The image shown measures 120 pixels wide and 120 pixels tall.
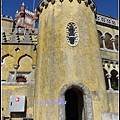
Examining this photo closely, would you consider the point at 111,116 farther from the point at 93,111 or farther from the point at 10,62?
the point at 10,62

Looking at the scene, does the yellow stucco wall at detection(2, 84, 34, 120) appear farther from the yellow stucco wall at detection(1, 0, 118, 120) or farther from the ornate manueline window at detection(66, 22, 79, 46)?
the ornate manueline window at detection(66, 22, 79, 46)

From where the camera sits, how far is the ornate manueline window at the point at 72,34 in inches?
413

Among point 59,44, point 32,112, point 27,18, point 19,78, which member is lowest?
point 32,112

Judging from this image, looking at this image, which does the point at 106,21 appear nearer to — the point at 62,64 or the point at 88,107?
the point at 62,64

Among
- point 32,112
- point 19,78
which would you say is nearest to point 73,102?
Result: point 32,112

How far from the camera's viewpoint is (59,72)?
31.3 feet

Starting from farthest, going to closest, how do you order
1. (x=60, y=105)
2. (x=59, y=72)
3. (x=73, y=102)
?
1. (x=73, y=102)
2. (x=59, y=72)
3. (x=60, y=105)

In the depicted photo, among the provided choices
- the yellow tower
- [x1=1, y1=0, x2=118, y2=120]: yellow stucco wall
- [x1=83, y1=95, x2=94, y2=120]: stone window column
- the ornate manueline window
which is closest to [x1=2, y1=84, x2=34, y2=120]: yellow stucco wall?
[x1=1, y1=0, x2=118, y2=120]: yellow stucco wall

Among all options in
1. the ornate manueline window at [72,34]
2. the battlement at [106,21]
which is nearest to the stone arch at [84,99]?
the ornate manueline window at [72,34]

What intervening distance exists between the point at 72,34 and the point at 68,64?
8.19 ft

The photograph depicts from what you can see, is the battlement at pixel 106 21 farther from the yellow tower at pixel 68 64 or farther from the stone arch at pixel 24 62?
the stone arch at pixel 24 62

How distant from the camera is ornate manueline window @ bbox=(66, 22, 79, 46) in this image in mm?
10484

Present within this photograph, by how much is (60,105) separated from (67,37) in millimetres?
4214

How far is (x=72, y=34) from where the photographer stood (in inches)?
438
